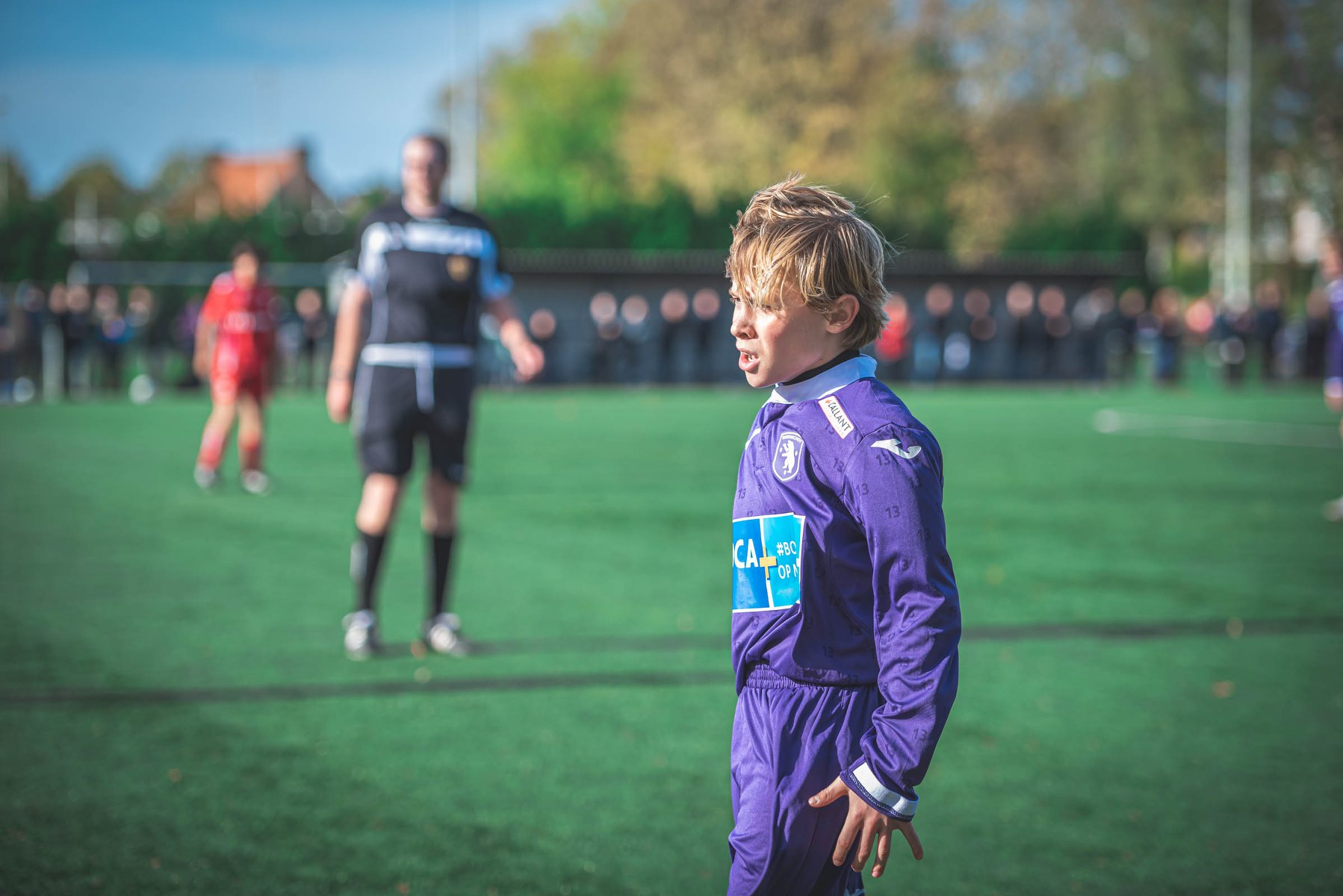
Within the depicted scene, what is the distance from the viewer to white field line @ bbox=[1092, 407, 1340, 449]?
17.4 m

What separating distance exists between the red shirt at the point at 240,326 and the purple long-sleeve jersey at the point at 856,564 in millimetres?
10844

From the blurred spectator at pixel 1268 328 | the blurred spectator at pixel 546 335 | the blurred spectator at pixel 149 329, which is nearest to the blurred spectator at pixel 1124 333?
the blurred spectator at pixel 1268 328

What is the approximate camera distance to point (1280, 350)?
111 ft

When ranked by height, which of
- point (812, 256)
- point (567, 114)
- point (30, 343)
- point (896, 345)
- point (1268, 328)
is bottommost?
point (812, 256)

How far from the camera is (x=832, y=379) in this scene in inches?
89.5

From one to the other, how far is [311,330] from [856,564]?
29950 mm

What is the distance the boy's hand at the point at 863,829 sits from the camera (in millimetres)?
2051

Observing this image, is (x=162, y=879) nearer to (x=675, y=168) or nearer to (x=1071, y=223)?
(x=1071, y=223)

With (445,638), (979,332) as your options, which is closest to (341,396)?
(445,638)

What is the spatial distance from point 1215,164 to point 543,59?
1280 inches

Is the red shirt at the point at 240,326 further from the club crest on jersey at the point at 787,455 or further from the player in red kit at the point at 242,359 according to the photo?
the club crest on jersey at the point at 787,455

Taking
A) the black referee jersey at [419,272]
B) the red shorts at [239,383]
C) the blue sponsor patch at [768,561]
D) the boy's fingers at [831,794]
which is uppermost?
the black referee jersey at [419,272]

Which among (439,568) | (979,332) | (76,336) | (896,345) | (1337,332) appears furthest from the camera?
(979,332)

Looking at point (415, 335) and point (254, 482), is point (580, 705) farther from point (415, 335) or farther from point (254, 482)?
point (254, 482)
